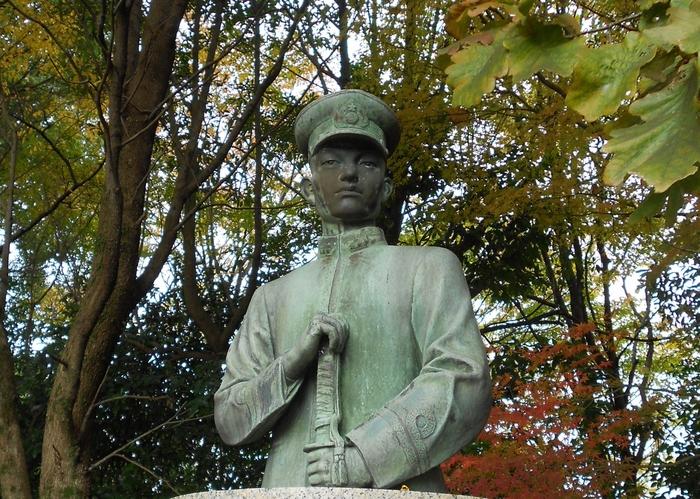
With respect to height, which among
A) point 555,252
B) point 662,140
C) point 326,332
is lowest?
point 326,332

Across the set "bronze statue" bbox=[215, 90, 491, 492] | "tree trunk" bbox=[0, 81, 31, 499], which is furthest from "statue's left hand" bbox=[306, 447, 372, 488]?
"tree trunk" bbox=[0, 81, 31, 499]

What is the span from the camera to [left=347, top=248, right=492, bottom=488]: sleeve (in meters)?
3.04

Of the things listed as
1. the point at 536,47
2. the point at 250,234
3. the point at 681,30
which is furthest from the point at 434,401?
the point at 250,234

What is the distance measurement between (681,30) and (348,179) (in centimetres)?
137

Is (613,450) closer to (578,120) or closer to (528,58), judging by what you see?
(578,120)

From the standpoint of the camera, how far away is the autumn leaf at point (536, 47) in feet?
9.90

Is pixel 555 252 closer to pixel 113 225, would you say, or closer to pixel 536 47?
pixel 113 225

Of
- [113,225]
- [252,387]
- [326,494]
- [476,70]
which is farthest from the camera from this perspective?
[113,225]

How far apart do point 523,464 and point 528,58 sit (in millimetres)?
5030

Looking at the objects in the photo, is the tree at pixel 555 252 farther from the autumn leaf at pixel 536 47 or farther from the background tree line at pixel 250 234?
the autumn leaf at pixel 536 47

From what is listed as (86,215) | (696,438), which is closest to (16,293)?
(86,215)

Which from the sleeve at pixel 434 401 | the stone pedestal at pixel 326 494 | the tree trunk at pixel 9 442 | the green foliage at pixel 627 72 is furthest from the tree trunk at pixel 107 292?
the stone pedestal at pixel 326 494

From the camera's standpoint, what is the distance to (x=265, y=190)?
1184cm

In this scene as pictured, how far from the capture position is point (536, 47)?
121 inches
